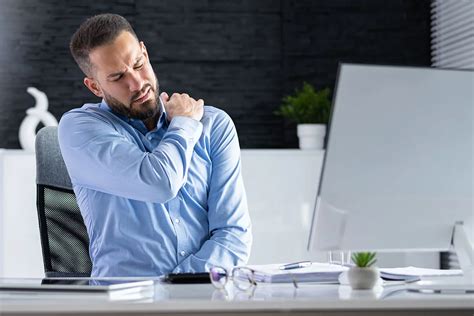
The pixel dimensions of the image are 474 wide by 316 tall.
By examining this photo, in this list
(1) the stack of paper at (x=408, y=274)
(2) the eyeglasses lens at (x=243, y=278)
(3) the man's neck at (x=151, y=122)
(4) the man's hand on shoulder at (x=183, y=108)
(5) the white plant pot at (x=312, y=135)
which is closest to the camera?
(2) the eyeglasses lens at (x=243, y=278)

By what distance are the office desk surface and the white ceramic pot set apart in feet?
0.51

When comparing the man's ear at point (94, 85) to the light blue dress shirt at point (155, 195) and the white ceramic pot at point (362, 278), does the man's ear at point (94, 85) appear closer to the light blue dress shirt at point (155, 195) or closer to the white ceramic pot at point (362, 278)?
the light blue dress shirt at point (155, 195)

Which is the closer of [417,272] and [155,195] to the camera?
[417,272]

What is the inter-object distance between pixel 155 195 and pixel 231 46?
341cm

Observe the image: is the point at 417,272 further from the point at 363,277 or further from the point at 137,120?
Result: the point at 137,120

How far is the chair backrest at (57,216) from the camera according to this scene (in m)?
2.98

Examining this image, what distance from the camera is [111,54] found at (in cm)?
279

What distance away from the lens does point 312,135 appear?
549 cm

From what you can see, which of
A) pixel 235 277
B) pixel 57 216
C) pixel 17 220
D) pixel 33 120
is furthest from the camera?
pixel 33 120

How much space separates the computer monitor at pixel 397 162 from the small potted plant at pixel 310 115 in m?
3.52

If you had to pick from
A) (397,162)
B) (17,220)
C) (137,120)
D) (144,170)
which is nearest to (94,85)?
(137,120)

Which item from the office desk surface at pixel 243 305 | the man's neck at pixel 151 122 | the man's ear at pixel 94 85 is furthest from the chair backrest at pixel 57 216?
the office desk surface at pixel 243 305

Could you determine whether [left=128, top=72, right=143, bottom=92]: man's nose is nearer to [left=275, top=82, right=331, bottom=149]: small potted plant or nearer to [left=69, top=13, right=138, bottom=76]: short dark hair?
[left=69, top=13, right=138, bottom=76]: short dark hair

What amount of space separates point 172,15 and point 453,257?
2.27 m
